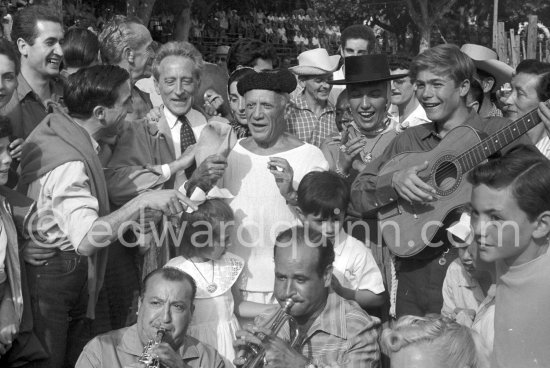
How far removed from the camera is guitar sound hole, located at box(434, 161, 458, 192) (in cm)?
478

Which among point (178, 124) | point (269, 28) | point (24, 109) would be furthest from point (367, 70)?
point (269, 28)

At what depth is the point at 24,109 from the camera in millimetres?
5285

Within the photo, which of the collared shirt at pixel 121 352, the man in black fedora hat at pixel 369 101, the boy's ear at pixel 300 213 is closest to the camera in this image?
the collared shirt at pixel 121 352

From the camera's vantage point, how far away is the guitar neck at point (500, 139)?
4543mm

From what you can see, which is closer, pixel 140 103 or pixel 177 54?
pixel 177 54

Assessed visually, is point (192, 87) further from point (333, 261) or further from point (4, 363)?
point (4, 363)

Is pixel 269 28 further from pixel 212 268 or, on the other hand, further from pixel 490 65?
pixel 212 268

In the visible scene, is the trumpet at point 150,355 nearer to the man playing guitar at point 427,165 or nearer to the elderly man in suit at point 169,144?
the elderly man in suit at point 169,144

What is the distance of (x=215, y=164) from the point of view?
4.86 metres

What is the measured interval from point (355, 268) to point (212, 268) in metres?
0.78

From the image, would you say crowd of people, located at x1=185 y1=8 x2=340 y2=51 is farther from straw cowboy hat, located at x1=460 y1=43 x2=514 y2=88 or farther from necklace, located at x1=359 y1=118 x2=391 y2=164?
necklace, located at x1=359 y1=118 x2=391 y2=164

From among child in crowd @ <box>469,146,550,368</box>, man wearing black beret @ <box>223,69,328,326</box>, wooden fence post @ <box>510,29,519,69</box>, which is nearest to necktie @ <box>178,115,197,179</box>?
man wearing black beret @ <box>223,69,328,326</box>

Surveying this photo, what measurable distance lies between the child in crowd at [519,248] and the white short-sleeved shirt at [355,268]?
159 centimetres

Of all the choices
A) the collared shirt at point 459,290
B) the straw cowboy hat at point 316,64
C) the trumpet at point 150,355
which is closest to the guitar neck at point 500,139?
the collared shirt at point 459,290
